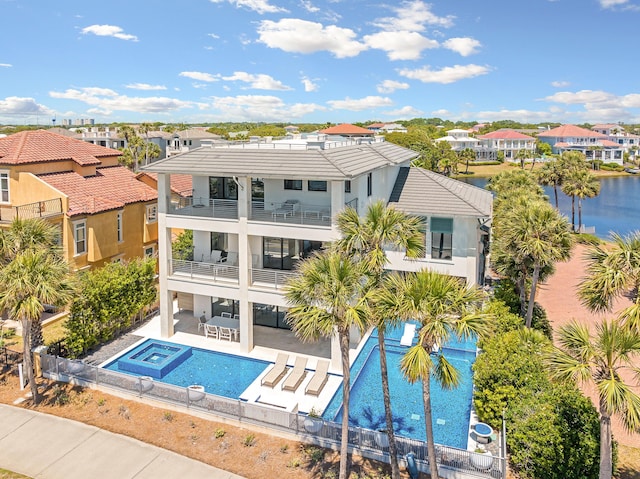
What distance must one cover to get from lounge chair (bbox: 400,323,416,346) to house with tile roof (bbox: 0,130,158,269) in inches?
699

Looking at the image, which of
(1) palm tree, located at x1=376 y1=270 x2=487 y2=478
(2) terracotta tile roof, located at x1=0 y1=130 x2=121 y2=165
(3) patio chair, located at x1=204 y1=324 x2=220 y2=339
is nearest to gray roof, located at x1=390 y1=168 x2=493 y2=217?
(3) patio chair, located at x1=204 y1=324 x2=220 y2=339

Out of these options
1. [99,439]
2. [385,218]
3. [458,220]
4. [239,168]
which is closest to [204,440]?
[99,439]

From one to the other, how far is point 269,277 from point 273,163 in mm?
5234

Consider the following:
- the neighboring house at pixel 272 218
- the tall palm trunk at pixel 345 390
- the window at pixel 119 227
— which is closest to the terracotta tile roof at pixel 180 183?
the window at pixel 119 227

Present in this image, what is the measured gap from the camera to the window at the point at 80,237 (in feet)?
87.9

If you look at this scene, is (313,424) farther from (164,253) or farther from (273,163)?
(164,253)

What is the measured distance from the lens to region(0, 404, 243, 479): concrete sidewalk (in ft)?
46.8

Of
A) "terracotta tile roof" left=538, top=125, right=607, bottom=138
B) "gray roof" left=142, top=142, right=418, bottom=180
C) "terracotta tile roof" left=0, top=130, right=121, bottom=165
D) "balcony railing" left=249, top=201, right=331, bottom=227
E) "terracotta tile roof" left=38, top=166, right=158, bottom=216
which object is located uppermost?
"terracotta tile roof" left=538, top=125, right=607, bottom=138

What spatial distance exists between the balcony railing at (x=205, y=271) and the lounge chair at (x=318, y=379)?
577 centimetres

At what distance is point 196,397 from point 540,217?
53.1ft

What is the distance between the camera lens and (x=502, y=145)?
136750mm

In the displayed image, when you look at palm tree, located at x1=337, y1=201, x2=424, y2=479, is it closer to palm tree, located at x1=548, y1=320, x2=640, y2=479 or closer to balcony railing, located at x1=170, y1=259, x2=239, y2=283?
palm tree, located at x1=548, y1=320, x2=640, y2=479

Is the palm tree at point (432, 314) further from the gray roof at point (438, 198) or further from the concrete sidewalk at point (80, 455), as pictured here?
the gray roof at point (438, 198)

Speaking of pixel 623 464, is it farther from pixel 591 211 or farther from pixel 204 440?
pixel 591 211
